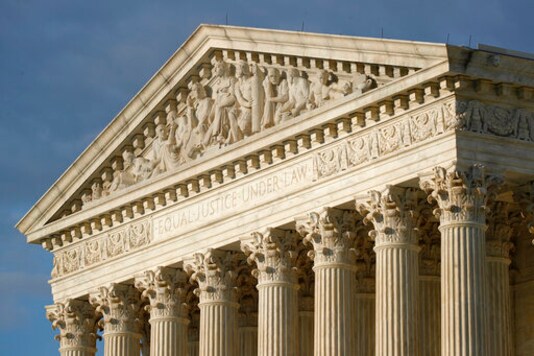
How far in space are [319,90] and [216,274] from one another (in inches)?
357

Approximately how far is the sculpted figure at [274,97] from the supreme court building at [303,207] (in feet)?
0.24

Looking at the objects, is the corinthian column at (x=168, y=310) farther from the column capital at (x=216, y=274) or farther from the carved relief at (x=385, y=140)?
the carved relief at (x=385, y=140)

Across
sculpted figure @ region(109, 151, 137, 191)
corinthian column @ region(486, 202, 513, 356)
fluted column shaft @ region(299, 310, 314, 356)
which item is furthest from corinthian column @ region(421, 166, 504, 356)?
sculpted figure @ region(109, 151, 137, 191)

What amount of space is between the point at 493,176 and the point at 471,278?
3.35 meters

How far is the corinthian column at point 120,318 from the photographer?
88500mm

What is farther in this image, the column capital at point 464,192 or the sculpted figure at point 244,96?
the sculpted figure at point 244,96

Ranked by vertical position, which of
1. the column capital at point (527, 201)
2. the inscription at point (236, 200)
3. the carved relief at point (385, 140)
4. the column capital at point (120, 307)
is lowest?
the column capital at point (120, 307)

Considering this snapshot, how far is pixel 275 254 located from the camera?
262 feet

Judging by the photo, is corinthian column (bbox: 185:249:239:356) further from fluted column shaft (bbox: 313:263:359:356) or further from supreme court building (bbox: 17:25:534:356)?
fluted column shaft (bbox: 313:263:359:356)

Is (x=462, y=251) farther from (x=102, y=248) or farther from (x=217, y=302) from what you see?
(x=102, y=248)

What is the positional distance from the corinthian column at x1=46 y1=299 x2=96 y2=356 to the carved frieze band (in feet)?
4.69

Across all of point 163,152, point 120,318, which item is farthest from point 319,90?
point 120,318

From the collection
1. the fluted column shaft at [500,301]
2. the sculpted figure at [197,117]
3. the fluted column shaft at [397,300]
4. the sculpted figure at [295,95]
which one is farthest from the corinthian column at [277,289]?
the fluted column shaft at [500,301]

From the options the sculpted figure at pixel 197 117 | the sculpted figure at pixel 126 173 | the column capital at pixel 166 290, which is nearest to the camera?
the sculpted figure at pixel 197 117
